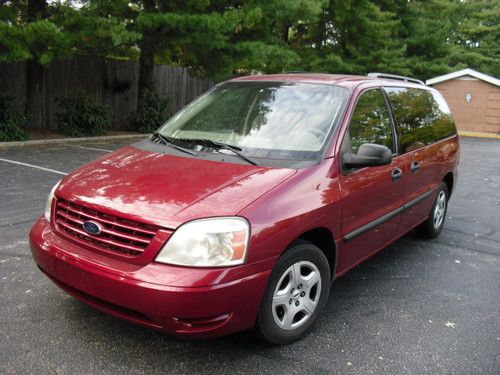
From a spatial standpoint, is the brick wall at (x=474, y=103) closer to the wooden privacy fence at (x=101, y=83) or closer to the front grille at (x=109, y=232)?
the wooden privacy fence at (x=101, y=83)

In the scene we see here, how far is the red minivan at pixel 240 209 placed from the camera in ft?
8.57

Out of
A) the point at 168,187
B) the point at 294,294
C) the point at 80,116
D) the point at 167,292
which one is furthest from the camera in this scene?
the point at 80,116

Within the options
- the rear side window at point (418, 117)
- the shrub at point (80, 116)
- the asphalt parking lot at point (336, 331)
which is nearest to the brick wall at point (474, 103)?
the shrub at point (80, 116)

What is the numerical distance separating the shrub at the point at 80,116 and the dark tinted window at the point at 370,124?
10.5 m

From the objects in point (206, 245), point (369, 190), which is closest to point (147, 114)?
point (369, 190)

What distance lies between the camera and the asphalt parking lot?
2.90 meters

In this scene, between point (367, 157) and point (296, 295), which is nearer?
point (296, 295)

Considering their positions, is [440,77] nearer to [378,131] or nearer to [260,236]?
[378,131]

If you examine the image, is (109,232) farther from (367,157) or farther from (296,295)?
(367,157)

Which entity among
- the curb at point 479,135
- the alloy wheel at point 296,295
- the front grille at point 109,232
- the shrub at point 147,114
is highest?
the front grille at point 109,232

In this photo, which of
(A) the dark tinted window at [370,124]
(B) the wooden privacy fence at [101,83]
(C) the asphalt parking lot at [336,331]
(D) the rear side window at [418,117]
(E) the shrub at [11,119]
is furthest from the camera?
(B) the wooden privacy fence at [101,83]

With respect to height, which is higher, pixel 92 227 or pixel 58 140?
pixel 92 227

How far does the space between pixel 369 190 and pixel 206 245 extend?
64.3 inches

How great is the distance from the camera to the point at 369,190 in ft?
12.3
